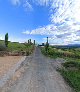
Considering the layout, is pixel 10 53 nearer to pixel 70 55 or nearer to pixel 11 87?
pixel 70 55

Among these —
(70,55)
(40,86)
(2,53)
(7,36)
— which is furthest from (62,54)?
(40,86)

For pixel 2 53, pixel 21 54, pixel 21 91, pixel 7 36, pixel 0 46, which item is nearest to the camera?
pixel 21 91

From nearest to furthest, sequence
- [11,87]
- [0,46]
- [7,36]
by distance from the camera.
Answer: [11,87] < [0,46] < [7,36]

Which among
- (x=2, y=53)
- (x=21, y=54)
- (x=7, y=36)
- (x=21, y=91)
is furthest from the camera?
(x=7, y=36)

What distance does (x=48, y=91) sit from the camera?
567 inches

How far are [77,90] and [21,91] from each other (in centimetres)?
339

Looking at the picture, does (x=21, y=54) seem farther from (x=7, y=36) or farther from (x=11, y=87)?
(x=11, y=87)

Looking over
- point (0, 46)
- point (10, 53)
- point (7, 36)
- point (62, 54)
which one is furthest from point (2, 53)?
point (7, 36)

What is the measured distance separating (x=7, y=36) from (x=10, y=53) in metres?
22.6

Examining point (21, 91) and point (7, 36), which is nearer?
point (21, 91)

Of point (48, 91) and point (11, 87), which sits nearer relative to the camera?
point (48, 91)

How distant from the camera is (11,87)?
609 inches

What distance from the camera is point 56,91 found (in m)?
14.5

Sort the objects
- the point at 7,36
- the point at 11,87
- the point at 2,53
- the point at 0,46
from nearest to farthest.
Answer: the point at 11,87, the point at 2,53, the point at 0,46, the point at 7,36
